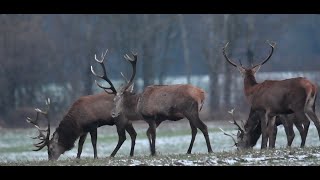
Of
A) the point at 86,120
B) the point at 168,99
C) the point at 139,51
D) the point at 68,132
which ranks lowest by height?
the point at 68,132

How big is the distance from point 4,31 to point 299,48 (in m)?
18.2

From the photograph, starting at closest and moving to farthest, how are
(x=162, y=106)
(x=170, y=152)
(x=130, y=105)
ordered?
1. (x=162, y=106)
2. (x=130, y=105)
3. (x=170, y=152)

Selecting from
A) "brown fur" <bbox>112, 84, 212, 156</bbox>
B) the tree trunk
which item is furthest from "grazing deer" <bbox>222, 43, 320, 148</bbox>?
the tree trunk

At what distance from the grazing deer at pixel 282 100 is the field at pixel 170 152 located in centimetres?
56

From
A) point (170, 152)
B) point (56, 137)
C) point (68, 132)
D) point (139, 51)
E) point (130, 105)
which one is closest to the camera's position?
point (130, 105)

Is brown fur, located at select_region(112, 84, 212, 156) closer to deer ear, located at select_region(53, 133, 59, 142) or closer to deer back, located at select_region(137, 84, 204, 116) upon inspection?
deer back, located at select_region(137, 84, 204, 116)

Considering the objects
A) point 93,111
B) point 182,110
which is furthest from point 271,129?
point 93,111

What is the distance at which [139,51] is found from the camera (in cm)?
4794

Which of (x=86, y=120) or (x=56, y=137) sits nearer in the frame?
(x=86, y=120)

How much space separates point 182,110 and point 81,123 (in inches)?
101

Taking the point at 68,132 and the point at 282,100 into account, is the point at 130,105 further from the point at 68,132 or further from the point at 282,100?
the point at 282,100

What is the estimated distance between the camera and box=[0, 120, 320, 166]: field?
50.3 feet

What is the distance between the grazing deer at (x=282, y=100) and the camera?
1712cm
